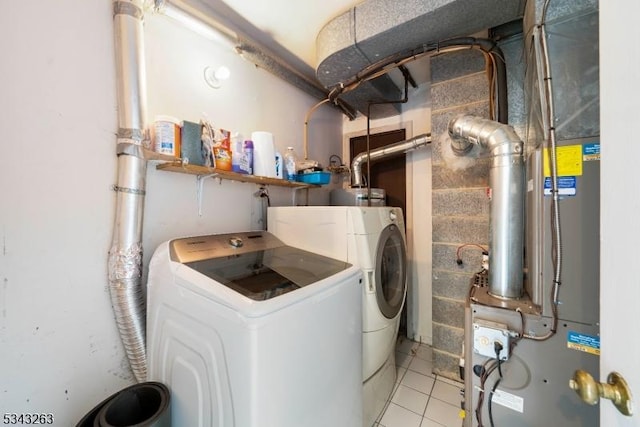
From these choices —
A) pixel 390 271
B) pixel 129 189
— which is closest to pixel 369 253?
pixel 390 271

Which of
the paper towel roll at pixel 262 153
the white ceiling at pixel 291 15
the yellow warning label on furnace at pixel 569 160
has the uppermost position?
the white ceiling at pixel 291 15

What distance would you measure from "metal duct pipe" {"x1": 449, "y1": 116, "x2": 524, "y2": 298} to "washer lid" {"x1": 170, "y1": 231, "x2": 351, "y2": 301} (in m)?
0.76

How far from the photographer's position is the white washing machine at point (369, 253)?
1.41 m

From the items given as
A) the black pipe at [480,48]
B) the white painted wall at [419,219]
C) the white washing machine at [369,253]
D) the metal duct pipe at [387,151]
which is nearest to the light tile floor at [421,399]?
the white washing machine at [369,253]

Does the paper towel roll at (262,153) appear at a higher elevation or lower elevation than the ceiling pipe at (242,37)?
lower

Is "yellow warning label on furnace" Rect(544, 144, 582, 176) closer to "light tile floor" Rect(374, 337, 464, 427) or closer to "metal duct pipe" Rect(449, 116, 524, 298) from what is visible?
"metal duct pipe" Rect(449, 116, 524, 298)

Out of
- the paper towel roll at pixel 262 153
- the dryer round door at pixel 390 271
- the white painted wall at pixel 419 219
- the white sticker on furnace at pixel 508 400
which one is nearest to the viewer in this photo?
the white sticker on furnace at pixel 508 400

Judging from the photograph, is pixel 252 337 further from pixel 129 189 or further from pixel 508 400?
pixel 508 400

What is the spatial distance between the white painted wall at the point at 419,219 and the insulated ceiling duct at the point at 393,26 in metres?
1.08

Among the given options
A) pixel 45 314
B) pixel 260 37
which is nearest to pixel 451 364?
pixel 45 314

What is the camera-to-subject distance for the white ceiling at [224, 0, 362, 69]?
5.07ft

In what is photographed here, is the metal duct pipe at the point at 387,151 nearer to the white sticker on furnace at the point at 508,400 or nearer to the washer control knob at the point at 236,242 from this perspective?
the washer control knob at the point at 236,242

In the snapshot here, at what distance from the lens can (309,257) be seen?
148 centimetres
